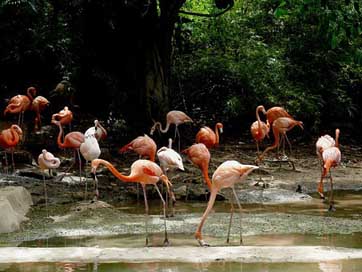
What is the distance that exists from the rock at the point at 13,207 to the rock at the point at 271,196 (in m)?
2.56

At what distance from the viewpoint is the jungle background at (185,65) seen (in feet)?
37.6

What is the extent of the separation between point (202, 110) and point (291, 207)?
608 cm

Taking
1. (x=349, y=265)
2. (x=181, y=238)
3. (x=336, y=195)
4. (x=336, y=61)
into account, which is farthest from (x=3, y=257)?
(x=336, y=61)

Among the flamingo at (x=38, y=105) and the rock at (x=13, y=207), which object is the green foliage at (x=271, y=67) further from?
the rock at (x=13, y=207)

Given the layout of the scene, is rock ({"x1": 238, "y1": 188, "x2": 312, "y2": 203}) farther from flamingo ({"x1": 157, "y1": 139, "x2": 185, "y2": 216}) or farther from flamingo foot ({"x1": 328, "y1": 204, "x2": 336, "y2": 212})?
flamingo ({"x1": 157, "y1": 139, "x2": 185, "y2": 216})

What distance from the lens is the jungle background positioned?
37.6ft

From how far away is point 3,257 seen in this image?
17.3ft

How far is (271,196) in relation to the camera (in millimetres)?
8719

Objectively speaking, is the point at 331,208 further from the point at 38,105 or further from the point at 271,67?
the point at 38,105

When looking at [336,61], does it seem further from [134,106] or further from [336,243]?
[336,243]

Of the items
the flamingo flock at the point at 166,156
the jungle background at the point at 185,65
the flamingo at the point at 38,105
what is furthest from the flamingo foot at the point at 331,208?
the flamingo at the point at 38,105

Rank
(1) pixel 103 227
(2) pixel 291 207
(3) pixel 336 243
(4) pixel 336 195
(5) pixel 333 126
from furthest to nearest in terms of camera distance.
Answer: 1. (5) pixel 333 126
2. (4) pixel 336 195
3. (2) pixel 291 207
4. (1) pixel 103 227
5. (3) pixel 336 243

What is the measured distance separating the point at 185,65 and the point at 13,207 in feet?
23.7

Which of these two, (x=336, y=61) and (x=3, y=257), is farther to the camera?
(x=336, y=61)
